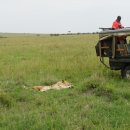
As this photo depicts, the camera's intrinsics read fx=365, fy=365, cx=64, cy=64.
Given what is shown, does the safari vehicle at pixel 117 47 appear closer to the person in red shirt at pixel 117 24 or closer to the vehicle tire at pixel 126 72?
the vehicle tire at pixel 126 72

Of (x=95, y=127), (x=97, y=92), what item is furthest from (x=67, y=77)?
(x=95, y=127)

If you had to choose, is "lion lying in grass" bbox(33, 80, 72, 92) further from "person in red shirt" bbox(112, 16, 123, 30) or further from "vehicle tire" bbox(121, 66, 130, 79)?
"person in red shirt" bbox(112, 16, 123, 30)

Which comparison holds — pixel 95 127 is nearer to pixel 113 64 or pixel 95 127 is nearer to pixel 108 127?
pixel 108 127

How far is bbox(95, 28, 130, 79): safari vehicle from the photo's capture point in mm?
11164

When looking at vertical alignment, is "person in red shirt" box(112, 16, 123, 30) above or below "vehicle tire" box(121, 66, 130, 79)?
above

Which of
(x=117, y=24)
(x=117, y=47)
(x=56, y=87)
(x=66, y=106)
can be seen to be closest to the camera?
(x=66, y=106)

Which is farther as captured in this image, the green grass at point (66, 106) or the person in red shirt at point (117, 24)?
the person in red shirt at point (117, 24)

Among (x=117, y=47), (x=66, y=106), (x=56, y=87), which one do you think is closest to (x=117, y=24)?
(x=117, y=47)

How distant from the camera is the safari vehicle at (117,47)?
11.2m

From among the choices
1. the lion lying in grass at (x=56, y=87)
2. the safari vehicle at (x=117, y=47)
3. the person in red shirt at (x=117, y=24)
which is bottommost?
the lion lying in grass at (x=56, y=87)

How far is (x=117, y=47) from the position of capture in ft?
37.4

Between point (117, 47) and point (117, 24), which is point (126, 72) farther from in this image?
point (117, 24)

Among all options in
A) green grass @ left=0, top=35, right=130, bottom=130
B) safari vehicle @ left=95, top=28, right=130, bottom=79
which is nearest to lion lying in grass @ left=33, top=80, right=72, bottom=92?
green grass @ left=0, top=35, right=130, bottom=130

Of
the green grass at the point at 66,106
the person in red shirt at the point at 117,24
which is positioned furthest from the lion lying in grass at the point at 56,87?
the person in red shirt at the point at 117,24
